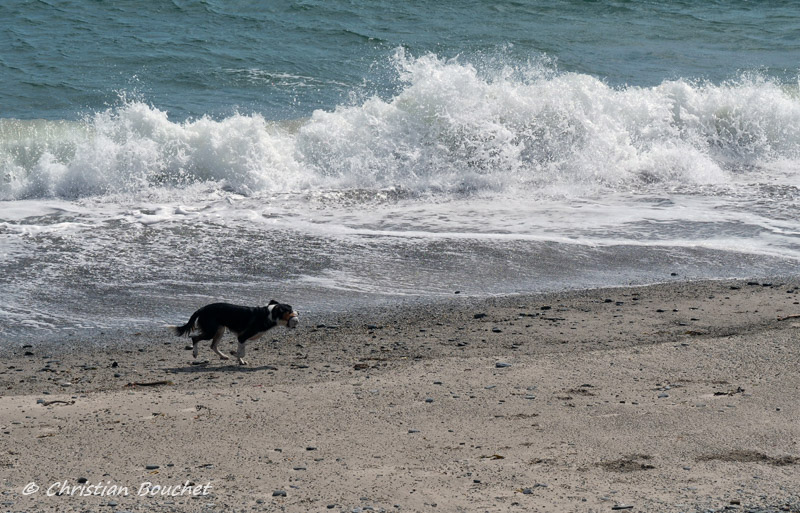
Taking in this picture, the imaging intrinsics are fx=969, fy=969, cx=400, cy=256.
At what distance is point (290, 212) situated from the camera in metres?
10.4

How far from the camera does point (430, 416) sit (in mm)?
5133

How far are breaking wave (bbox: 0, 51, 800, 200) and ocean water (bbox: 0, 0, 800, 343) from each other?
33mm

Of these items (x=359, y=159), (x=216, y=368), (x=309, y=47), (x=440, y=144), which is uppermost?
(x=309, y=47)

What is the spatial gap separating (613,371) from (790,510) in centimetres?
197

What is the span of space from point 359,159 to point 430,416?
7266mm

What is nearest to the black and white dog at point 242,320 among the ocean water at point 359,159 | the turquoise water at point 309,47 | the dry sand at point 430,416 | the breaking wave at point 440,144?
the dry sand at point 430,416

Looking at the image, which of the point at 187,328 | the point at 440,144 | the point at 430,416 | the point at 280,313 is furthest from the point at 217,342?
the point at 440,144

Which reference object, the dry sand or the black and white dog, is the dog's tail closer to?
the black and white dog

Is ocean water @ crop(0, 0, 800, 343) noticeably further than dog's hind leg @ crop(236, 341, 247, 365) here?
Yes

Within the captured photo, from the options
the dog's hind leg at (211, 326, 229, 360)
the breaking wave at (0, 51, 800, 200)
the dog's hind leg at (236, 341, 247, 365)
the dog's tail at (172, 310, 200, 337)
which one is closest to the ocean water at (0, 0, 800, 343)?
the breaking wave at (0, 51, 800, 200)

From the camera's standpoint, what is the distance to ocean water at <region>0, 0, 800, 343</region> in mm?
8383

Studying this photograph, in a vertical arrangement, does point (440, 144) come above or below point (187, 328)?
above

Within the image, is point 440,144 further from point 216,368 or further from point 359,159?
point 216,368

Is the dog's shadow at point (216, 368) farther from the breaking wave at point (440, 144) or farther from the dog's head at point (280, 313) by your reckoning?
the breaking wave at point (440, 144)
